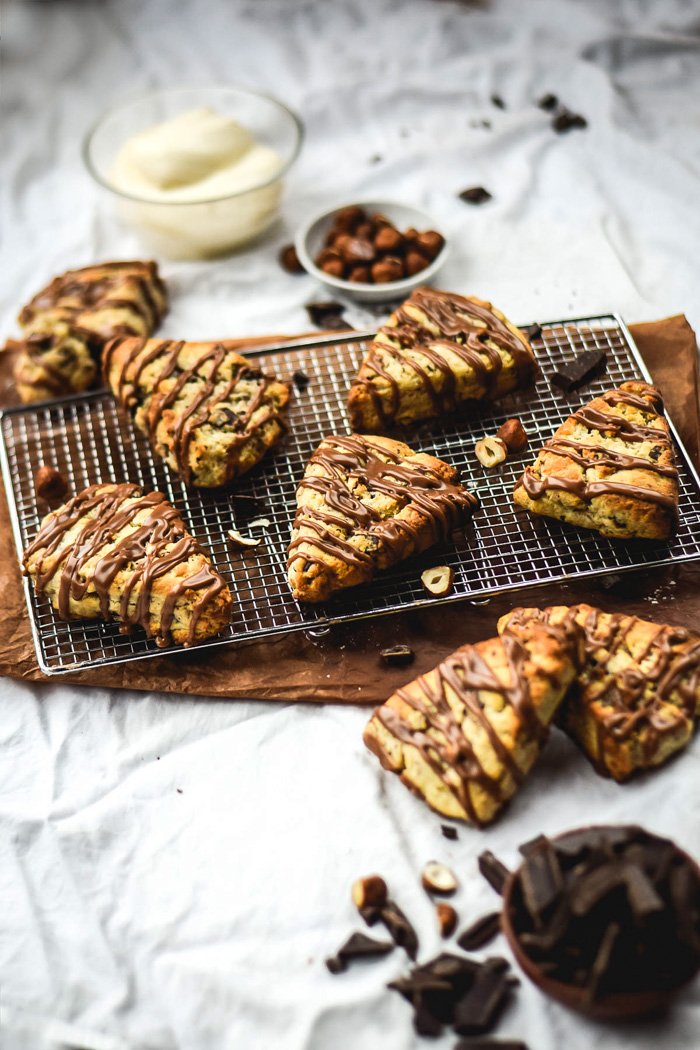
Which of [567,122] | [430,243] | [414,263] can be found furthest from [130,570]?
[567,122]

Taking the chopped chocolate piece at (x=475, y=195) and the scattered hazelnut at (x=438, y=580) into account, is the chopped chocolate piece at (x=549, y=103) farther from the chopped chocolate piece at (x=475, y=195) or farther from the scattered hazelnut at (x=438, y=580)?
the scattered hazelnut at (x=438, y=580)

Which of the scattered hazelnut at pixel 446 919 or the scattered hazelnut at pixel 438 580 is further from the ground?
the scattered hazelnut at pixel 438 580

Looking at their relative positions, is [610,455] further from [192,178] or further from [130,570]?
[192,178]

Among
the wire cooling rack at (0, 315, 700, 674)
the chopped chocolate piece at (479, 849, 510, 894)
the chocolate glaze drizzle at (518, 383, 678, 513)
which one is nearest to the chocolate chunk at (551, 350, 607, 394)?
the wire cooling rack at (0, 315, 700, 674)

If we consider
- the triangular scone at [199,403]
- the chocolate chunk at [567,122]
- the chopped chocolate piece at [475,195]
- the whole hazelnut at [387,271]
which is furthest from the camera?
the chocolate chunk at [567,122]

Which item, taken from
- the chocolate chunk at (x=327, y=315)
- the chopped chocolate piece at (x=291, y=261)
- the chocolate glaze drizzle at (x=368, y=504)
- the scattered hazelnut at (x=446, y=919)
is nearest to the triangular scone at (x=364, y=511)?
the chocolate glaze drizzle at (x=368, y=504)
